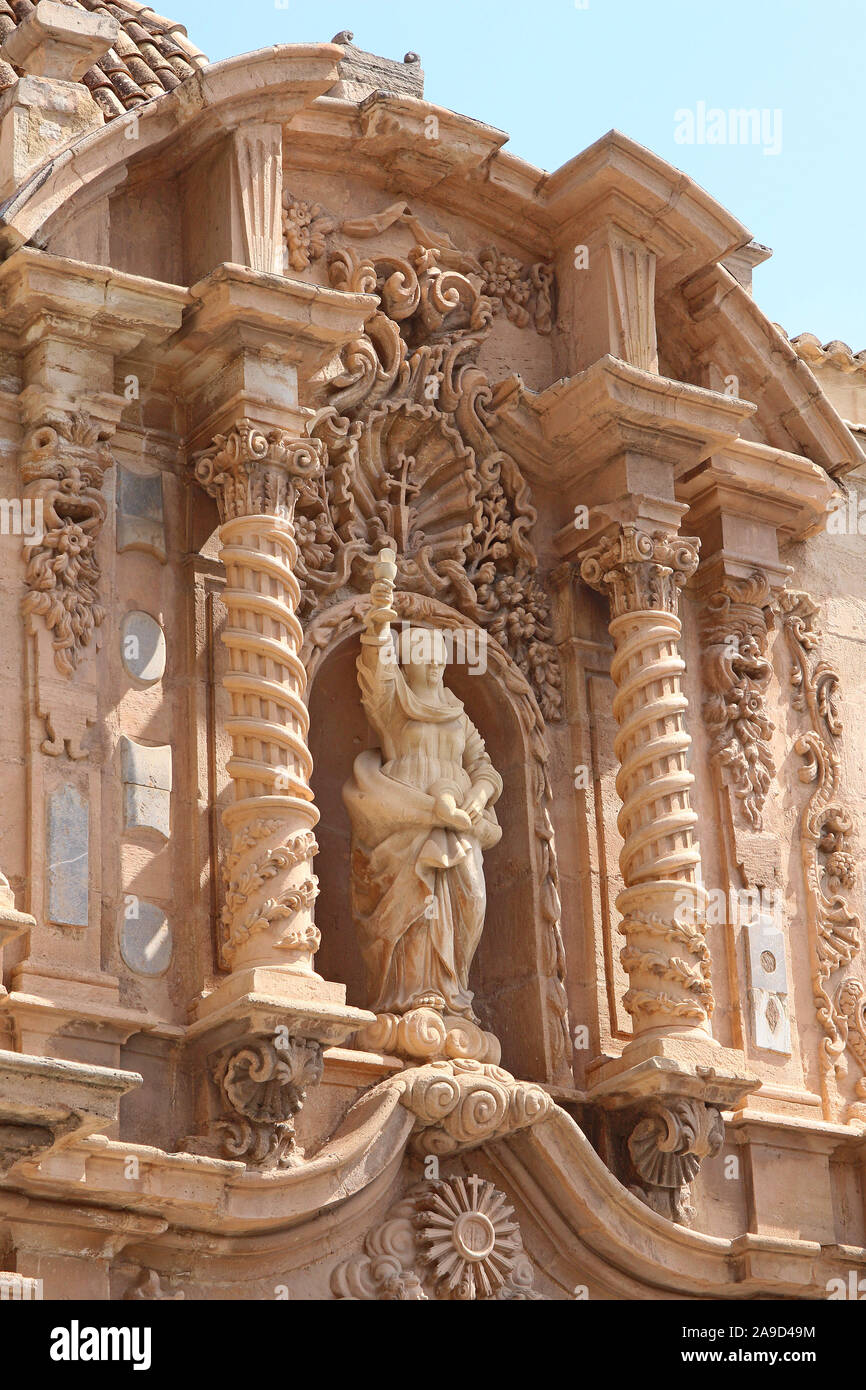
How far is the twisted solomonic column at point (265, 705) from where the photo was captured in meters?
11.9

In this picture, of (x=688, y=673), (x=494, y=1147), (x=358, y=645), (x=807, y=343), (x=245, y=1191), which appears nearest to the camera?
(x=245, y=1191)

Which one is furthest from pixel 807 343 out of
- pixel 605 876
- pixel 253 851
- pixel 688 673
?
pixel 253 851

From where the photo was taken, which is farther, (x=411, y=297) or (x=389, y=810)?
(x=411, y=297)

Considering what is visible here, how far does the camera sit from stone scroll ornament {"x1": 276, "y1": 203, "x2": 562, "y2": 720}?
43.9ft

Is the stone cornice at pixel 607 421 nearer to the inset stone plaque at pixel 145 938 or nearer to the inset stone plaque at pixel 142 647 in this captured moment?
the inset stone plaque at pixel 142 647

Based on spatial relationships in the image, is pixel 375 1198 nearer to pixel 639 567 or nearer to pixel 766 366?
pixel 639 567

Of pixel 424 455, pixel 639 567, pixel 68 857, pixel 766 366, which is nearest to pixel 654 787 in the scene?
pixel 639 567

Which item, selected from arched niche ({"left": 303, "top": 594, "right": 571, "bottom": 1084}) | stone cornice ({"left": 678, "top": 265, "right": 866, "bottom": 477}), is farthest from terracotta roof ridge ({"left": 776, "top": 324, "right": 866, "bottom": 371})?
arched niche ({"left": 303, "top": 594, "right": 571, "bottom": 1084})

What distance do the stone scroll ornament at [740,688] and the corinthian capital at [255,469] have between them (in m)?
2.49

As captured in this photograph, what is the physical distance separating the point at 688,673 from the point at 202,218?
314 cm

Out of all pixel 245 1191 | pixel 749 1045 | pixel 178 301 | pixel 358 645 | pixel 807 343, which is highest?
pixel 807 343

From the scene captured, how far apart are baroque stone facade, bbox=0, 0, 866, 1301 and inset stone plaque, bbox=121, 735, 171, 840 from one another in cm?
2

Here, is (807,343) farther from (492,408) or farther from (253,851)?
(253,851)

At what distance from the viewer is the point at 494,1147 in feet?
40.9
